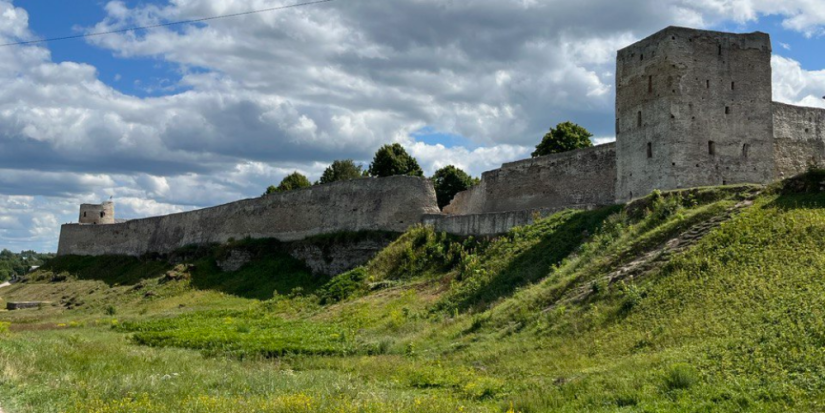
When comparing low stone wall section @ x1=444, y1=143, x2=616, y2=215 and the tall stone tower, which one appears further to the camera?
low stone wall section @ x1=444, y1=143, x2=616, y2=215

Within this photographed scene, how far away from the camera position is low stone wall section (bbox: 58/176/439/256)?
33.2 meters

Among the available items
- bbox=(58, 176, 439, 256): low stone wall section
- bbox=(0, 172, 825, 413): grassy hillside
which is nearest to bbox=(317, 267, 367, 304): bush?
bbox=(0, 172, 825, 413): grassy hillside

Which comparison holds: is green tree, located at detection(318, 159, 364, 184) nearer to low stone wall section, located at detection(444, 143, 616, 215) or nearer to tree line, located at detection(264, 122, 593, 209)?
tree line, located at detection(264, 122, 593, 209)

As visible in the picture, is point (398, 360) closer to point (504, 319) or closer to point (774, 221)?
point (504, 319)

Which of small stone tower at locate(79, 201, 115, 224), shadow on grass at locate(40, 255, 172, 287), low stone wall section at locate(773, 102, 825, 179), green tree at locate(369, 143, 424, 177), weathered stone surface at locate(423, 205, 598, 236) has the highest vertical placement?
green tree at locate(369, 143, 424, 177)

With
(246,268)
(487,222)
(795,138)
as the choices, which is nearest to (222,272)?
(246,268)

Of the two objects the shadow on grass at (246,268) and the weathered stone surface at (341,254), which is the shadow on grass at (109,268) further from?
A: the weathered stone surface at (341,254)

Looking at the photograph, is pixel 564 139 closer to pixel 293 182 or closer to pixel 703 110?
pixel 703 110

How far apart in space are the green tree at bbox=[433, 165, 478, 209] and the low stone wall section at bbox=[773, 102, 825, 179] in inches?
1162

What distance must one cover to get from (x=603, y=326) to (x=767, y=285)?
295 cm

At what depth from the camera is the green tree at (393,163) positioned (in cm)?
5875

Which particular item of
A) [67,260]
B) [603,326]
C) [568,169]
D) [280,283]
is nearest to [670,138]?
[568,169]

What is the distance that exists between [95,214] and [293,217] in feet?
120

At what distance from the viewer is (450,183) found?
56062mm
